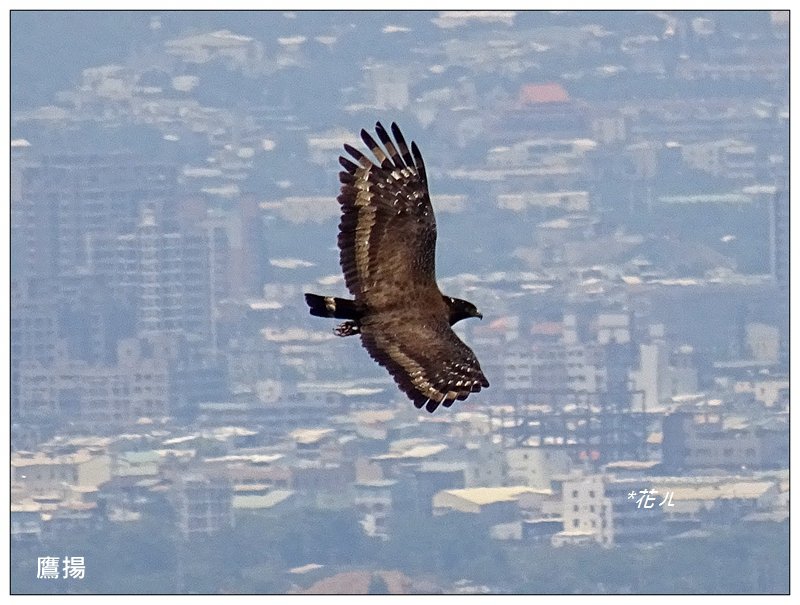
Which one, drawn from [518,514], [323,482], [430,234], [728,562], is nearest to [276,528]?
[323,482]

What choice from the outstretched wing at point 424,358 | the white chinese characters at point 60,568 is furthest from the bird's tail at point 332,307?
the white chinese characters at point 60,568

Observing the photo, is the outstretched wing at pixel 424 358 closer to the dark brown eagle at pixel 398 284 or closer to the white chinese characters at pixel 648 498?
the dark brown eagle at pixel 398 284

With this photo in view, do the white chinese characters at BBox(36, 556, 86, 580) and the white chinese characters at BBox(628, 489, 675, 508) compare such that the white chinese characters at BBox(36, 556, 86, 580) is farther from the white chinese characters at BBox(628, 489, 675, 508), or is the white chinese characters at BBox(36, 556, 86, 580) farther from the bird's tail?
the bird's tail

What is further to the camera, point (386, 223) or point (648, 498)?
point (648, 498)

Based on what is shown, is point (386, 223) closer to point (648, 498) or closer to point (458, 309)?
point (458, 309)

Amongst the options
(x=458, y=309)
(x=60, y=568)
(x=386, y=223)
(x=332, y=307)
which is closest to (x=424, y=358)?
(x=332, y=307)

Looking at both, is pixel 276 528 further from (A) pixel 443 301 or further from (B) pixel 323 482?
(A) pixel 443 301

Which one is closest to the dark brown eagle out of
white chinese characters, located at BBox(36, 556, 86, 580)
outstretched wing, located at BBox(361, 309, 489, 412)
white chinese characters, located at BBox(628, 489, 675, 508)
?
outstretched wing, located at BBox(361, 309, 489, 412)
